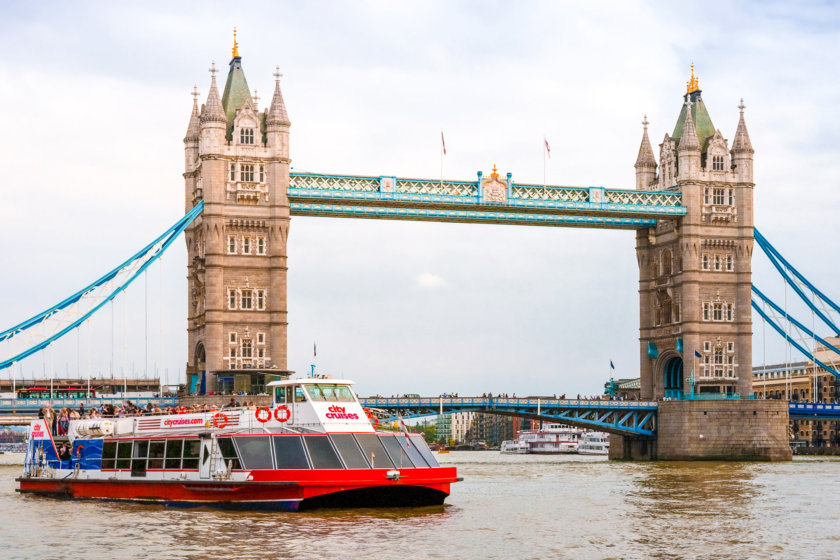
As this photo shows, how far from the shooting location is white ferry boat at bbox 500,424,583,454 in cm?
15388

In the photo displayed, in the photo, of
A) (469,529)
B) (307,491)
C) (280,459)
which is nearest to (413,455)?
(307,491)

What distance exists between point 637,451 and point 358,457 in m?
57.7

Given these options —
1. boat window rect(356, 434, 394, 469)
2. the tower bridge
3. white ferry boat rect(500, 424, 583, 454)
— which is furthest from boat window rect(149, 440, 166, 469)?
white ferry boat rect(500, 424, 583, 454)

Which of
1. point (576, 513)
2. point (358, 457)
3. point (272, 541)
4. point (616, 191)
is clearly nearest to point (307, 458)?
point (358, 457)

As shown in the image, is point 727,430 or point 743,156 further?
point 743,156

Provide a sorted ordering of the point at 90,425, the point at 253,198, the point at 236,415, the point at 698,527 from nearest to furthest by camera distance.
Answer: the point at 698,527 < the point at 236,415 < the point at 90,425 < the point at 253,198

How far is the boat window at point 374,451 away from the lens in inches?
1547

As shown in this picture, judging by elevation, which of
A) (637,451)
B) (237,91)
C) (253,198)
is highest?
(237,91)

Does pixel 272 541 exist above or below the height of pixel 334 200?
below

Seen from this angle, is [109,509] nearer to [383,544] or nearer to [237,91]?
[383,544]

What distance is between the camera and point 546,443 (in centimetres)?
15662

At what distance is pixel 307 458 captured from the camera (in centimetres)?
3866

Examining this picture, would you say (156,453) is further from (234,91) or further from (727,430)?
(727,430)

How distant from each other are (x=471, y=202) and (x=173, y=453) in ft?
152
